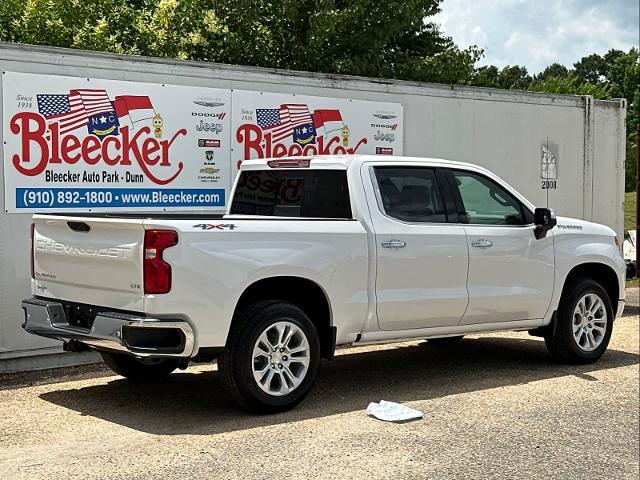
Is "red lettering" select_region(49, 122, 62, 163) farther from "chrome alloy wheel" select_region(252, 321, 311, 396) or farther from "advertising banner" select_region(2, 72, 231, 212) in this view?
"chrome alloy wheel" select_region(252, 321, 311, 396)

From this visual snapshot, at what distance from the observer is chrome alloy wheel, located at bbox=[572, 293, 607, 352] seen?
29.6 feet

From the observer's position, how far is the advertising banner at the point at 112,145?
8586 millimetres

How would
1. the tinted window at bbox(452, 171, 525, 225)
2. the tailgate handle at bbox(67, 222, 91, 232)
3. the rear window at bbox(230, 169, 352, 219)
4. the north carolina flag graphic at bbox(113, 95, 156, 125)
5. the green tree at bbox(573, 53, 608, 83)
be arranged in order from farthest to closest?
the green tree at bbox(573, 53, 608, 83)
the north carolina flag graphic at bbox(113, 95, 156, 125)
the tinted window at bbox(452, 171, 525, 225)
the rear window at bbox(230, 169, 352, 219)
the tailgate handle at bbox(67, 222, 91, 232)

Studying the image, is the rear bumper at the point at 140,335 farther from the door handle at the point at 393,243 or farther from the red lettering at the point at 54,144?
the red lettering at the point at 54,144

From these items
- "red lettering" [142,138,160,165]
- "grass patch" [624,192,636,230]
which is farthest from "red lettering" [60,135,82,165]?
"grass patch" [624,192,636,230]

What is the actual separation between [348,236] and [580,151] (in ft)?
22.5

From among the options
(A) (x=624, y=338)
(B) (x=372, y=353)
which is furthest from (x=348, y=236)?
(A) (x=624, y=338)

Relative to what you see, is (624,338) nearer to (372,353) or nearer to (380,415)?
(372,353)

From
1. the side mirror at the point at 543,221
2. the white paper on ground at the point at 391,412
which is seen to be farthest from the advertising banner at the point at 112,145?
the white paper on ground at the point at 391,412

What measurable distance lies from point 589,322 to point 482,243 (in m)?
1.62

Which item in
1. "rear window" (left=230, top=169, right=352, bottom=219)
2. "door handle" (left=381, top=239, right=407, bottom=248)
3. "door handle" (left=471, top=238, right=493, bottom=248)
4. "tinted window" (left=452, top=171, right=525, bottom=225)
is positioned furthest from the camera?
"tinted window" (left=452, top=171, right=525, bottom=225)

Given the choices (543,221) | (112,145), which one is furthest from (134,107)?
(543,221)

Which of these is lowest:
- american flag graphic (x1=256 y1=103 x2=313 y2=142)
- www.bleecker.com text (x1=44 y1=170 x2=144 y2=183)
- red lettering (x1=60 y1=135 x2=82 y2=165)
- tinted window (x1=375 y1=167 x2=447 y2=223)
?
tinted window (x1=375 y1=167 x2=447 y2=223)

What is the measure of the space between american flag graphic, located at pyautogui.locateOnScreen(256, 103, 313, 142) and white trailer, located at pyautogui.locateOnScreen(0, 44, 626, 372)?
A: 3 centimetres
